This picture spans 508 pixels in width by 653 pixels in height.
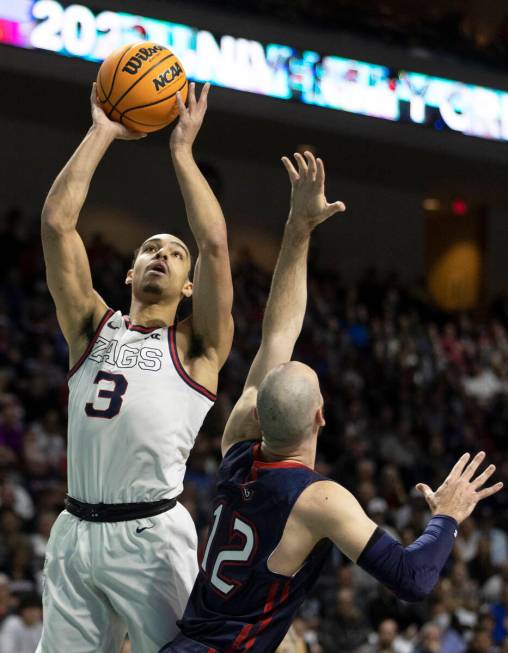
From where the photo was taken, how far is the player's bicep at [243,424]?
424cm

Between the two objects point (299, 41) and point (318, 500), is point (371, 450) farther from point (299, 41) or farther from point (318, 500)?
point (318, 500)

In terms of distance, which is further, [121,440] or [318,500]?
[121,440]

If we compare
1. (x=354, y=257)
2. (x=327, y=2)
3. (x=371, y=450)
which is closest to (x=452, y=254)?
(x=354, y=257)

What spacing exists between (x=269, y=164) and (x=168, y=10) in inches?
248

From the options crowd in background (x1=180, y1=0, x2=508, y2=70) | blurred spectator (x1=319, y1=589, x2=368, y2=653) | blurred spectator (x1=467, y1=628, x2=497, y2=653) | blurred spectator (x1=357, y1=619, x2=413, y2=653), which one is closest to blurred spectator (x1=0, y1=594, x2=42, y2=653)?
blurred spectator (x1=319, y1=589, x2=368, y2=653)

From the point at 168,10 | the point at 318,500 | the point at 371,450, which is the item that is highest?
the point at 168,10

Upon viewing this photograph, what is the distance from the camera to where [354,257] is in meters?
22.1

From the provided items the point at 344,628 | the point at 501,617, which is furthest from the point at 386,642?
the point at 501,617

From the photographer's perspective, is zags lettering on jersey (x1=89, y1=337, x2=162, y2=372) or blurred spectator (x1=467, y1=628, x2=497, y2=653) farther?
blurred spectator (x1=467, y1=628, x2=497, y2=653)

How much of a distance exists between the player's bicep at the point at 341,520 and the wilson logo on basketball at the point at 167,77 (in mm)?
1853

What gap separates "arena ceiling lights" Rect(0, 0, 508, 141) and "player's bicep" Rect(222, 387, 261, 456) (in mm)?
10522

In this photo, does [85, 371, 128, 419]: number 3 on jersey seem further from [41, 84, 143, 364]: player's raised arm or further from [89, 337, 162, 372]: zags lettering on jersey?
[41, 84, 143, 364]: player's raised arm

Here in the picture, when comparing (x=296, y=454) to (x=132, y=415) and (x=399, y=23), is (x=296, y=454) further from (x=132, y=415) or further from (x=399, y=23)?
(x=399, y=23)

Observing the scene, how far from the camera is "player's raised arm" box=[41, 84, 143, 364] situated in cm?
435
